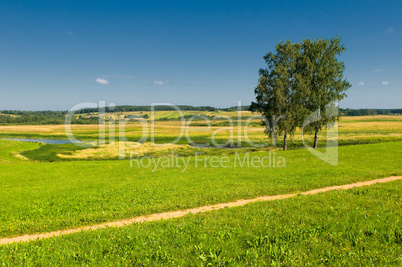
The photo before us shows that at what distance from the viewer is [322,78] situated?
41.4 m

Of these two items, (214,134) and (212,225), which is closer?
(212,225)

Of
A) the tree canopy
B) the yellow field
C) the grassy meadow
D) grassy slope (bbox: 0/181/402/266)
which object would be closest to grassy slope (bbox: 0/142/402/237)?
the grassy meadow

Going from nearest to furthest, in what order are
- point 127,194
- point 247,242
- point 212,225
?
point 247,242
point 212,225
point 127,194

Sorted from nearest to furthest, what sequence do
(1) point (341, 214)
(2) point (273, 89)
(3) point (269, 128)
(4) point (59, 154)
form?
1. (1) point (341, 214)
2. (2) point (273, 89)
3. (3) point (269, 128)
4. (4) point (59, 154)

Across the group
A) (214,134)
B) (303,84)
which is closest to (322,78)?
(303,84)

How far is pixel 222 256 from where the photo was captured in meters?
6.95

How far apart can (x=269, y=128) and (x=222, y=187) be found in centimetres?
3133

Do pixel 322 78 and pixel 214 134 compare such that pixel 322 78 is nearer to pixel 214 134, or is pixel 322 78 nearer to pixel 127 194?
pixel 127 194

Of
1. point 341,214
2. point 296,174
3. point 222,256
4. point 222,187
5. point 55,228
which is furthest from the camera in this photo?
point 296,174

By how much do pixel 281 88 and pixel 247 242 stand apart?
126 feet

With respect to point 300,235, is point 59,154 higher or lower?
lower

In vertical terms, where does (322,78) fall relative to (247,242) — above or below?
above

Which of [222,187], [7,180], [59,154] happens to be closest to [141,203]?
[222,187]

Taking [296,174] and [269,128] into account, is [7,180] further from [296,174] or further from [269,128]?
[269,128]
